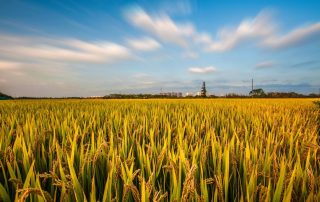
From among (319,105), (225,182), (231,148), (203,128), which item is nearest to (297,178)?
(225,182)

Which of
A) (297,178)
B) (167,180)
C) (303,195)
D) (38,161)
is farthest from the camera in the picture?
(38,161)

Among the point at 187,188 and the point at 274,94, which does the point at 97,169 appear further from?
the point at 274,94

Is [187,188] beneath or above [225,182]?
above

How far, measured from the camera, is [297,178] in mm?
1456

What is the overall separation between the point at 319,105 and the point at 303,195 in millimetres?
9355

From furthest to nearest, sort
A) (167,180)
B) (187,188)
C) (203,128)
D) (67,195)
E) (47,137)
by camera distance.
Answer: (203,128) < (47,137) < (167,180) < (67,195) < (187,188)

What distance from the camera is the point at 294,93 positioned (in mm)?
56844

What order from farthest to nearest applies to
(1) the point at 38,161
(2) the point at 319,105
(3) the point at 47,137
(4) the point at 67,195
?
(2) the point at 319,105 → (3) the point at 47,137 → (1) the point at 38,161 → (4) the point at 67,195

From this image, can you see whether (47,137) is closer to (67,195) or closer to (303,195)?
(67,195)

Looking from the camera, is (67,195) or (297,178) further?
(297,178)

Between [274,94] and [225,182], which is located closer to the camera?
[225,182]

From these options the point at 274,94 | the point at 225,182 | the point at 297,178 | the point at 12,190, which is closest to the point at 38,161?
the point at 12,190

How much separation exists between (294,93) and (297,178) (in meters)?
61.6

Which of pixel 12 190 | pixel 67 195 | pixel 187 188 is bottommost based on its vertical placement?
pixel 12 190
